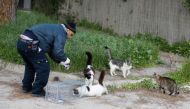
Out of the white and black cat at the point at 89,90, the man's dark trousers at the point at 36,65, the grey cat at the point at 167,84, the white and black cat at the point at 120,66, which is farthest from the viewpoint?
the white and black cat at the point at 120,66

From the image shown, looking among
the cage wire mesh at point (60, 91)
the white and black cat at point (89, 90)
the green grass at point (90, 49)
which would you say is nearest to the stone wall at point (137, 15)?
the green grass at point (90, 49)

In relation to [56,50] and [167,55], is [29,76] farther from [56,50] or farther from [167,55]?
[167,55]

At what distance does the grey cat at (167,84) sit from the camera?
34.2 feet

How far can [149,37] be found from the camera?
1703 centimetres

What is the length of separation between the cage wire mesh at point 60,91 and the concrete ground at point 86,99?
6cm

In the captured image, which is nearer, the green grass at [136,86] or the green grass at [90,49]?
the green grass at [136,86]

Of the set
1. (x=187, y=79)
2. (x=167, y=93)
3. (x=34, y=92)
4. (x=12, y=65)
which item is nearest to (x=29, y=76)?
(x=34, y=92)

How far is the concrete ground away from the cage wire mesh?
2.2 inches

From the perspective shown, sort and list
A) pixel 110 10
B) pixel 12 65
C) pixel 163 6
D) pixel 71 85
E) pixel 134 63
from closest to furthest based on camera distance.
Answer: pixel 71 85, pixel 12 65, pixel 134 63, pixel 163 6, pixel 110 10

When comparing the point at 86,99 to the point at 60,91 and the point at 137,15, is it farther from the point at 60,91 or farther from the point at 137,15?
the point at 137,15

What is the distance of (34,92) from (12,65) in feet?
6.98

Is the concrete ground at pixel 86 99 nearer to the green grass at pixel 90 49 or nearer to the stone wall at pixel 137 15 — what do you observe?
the green grass at pixel 90 49

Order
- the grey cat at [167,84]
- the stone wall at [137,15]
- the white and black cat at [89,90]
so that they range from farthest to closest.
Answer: the stone wall at [137,15]
the grey cat at [167,84]
the white and black cat at [89,90]

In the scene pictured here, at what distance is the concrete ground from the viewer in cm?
920
